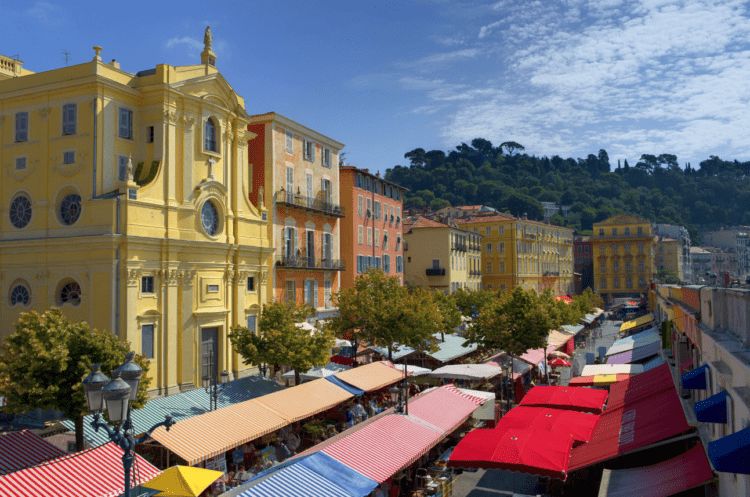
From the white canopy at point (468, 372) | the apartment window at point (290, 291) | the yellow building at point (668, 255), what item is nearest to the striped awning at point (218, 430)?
the white canopy at point (468, 372)

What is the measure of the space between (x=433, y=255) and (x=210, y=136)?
42.4m

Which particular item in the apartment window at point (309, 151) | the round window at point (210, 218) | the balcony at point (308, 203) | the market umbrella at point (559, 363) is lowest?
the market umbrella at point (559, 363)

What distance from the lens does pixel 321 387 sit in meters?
25.1

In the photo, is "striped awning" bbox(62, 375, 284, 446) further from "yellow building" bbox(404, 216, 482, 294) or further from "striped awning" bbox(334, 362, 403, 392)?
"yellow building" bbox(404, 216, 482, 294)

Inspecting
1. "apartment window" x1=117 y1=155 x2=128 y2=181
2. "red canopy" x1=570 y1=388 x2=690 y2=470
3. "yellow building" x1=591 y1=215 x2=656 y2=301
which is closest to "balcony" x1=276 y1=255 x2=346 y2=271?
"apartment window" x1=117 y1=155 x2=128 y2=181

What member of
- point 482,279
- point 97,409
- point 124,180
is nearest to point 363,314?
point 124,180

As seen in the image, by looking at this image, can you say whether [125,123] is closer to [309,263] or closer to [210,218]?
[210,218]

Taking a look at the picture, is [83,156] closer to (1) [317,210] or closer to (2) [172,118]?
(2) [172,118]

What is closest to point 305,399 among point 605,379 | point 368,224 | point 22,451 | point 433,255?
point 22,451

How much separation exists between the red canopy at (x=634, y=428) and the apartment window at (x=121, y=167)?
21533 millimetres

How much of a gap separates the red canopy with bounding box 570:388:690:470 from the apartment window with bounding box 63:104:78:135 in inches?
939

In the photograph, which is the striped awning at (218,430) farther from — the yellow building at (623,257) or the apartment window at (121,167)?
the yellow building at (623,257)

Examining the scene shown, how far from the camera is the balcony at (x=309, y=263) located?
38259mm

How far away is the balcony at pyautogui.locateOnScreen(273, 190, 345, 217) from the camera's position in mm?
38469
